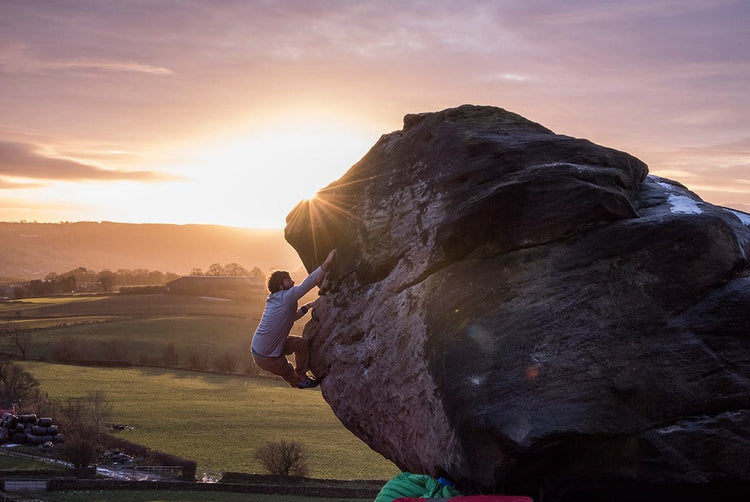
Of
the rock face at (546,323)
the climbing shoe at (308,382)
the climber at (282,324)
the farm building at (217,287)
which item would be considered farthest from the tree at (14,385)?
the rock face at (546,323)

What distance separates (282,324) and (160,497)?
50.6 m

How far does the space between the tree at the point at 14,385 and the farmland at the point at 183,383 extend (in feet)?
10.2

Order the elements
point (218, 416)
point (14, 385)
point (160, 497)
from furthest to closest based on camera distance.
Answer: point (14, 385), point (218, 416), point (160, 497)

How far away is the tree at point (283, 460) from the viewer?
70688mm

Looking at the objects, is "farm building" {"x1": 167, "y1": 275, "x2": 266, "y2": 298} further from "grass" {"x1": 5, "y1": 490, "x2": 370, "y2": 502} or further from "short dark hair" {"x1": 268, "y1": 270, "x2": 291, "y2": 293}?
"short dark hair" {"x1": 268, "y1": 270, "x2": 291, "y2": 293}

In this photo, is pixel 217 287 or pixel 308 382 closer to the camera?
pixel 308 382

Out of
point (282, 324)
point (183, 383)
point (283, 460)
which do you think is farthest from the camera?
point (183, 383)

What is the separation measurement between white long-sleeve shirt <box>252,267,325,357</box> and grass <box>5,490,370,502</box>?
48.3m

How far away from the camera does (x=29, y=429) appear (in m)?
79.9

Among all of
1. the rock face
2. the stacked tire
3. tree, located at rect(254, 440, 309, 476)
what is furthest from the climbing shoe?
the stacked tire

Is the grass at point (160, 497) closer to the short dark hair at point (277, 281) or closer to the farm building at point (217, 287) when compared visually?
the short dark hair at point (277, 281)

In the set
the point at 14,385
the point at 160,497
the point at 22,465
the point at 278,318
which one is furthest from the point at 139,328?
the point at 278,318

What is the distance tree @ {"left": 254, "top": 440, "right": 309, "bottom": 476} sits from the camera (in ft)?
232

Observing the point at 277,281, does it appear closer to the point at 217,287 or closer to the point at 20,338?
the point at 20,338
